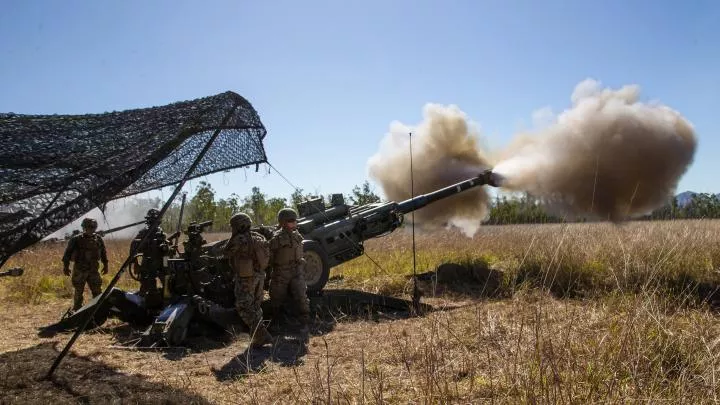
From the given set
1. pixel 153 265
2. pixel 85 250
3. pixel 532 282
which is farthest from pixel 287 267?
pixel 532 282

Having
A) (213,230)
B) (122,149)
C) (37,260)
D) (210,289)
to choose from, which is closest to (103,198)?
(122,149)

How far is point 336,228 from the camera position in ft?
35.0

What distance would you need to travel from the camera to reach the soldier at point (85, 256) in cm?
995

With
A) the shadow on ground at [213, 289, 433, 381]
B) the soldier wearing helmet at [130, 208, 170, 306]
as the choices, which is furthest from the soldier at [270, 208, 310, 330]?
the soldier wearing helmet at [130, 208, 170, 306]

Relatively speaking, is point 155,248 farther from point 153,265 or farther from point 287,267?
point 287,267

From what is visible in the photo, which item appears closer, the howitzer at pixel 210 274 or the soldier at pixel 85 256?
the howitzer at pixel 210 274

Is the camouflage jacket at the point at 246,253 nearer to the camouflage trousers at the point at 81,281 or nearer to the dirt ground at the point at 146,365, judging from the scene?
the dirt ground at the point at 146,365

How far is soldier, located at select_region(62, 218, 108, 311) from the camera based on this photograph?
9945 mm

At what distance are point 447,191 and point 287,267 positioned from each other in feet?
16.5

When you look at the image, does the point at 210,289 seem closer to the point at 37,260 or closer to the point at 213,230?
the point at 37,260

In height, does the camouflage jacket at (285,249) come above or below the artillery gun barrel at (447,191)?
below

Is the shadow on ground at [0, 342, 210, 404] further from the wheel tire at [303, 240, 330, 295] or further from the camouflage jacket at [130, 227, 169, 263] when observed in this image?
the wheel tire at [303, 240, 330, 295]

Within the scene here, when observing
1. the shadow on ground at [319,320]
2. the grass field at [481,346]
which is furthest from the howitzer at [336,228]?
the grass field at [481,346]

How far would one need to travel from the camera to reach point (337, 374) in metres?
5.23
